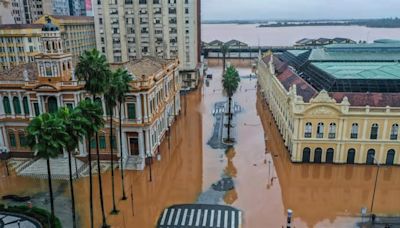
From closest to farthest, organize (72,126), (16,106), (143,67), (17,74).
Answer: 1. (72,126)
2. (16,106)
3. (17,74)
4. (143,67)

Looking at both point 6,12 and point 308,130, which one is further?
point 6,12

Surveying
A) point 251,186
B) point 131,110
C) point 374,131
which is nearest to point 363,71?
point 374,131

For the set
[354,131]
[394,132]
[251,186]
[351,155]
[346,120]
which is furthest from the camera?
[351,155]

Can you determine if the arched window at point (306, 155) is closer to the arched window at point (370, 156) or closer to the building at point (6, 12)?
the arched window at point (370, 156)

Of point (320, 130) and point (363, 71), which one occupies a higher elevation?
point (363, 71)

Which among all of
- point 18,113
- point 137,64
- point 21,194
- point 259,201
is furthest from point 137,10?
point 259,201

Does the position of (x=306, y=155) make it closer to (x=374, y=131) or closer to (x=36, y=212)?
(x=374, y=131)

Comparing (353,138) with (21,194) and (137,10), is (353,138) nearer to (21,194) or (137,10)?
(21,194)
